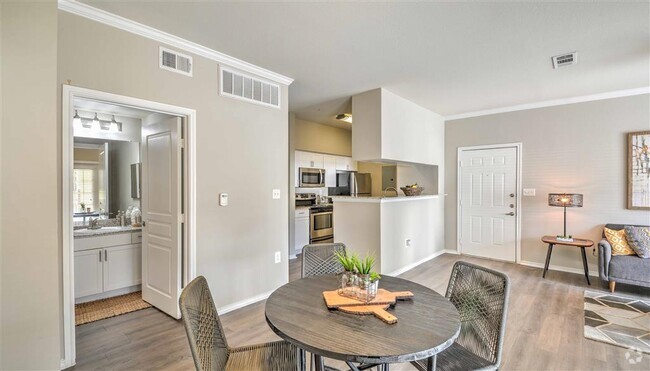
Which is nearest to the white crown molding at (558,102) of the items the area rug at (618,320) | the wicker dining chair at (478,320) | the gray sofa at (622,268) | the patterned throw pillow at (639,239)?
the patterned throw pillow at (639,239)

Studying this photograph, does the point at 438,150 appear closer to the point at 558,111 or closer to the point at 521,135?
the point at 521,135

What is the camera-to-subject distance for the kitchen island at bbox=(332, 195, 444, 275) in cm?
411

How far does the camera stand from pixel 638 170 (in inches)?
160

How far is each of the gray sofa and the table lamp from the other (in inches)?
22.2

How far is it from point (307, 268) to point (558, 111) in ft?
15.9

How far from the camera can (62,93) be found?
215 cm

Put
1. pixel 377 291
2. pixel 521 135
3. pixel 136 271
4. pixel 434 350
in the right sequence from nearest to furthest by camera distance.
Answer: pixel 434 350 < pixel 377 291 < pixel 136 271 < pixel 521 135

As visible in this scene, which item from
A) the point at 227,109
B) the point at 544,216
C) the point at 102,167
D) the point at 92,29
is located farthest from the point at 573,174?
the point at 102,167

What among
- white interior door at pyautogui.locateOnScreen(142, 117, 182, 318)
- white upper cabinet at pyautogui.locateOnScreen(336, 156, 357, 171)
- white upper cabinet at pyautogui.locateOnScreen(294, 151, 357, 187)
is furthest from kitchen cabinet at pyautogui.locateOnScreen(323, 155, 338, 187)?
white interior door at pyautogui.locateOnScreen(142, 117, 182, 318)

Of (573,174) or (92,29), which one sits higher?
(92,29)

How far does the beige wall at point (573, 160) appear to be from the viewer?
13.8ft

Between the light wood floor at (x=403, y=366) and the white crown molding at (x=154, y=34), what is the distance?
8.55 feet

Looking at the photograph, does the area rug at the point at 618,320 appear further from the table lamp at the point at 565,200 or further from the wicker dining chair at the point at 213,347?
the wicker dining chair at the point at 213,347

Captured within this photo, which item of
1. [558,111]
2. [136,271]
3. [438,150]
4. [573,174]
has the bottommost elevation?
[136,271]
